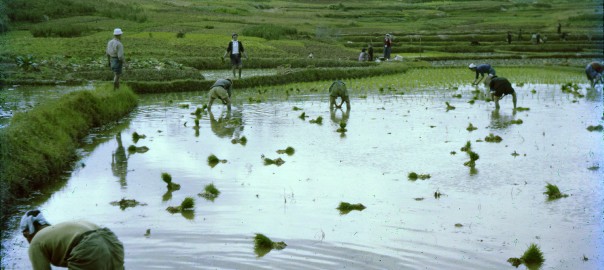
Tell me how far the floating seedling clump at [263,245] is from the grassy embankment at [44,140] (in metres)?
3.04

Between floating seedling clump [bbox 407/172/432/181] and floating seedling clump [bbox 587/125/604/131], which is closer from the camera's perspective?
floating seedling clump [bbox 407/172/432/181]

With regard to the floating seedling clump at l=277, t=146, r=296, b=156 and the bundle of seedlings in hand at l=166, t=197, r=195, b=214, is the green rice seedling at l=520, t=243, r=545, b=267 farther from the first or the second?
the floating seedling clump at l=277, t=146, r=296, b=156

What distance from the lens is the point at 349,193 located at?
10.2 metres

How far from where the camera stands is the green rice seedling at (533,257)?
716cm

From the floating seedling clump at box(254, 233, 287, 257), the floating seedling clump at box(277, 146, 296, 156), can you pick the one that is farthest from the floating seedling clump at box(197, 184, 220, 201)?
the floating seedling clump at box(277, 146, 296, 156)

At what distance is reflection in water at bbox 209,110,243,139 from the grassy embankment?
2244 millimetres

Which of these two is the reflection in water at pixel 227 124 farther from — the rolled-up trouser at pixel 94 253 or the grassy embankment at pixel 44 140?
the rolled-up trouser at pixel 94 253

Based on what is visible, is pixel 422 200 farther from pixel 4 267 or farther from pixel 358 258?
pixel 4 267

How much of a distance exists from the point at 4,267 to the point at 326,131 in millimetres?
9201

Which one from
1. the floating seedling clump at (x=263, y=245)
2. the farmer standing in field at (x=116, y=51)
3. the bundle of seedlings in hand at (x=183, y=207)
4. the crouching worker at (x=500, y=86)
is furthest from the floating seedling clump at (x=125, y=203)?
the crouching worker at (x=500, y=86)

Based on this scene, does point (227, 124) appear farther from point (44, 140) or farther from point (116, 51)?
point (44, 140)

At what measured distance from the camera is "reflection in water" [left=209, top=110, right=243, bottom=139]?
15469 millimetres

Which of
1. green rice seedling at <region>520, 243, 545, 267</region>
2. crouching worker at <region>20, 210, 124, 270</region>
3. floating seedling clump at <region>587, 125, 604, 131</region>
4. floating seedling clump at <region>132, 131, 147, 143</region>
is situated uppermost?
crouching worker at <region>20, 210, 124, 270</region>

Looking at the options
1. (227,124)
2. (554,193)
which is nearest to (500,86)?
(227,124)
